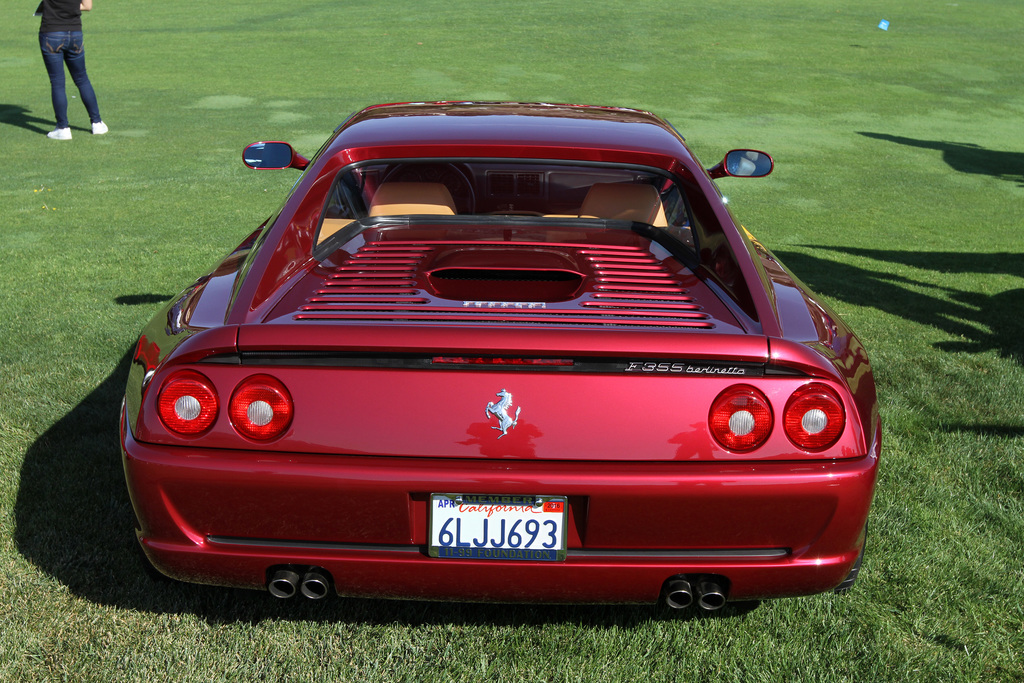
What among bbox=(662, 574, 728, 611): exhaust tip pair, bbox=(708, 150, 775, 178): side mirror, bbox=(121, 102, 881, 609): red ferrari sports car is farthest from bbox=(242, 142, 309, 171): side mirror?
bbox=(662, 574, 728, 611): exhaust tip pair

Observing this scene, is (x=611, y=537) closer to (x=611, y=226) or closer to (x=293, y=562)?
(x=293, y=562)

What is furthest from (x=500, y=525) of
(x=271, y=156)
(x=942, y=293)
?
(x=942, y=293)

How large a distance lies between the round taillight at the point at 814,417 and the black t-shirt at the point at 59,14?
1217cm

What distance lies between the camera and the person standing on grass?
11914mm

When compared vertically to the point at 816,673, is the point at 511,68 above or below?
below

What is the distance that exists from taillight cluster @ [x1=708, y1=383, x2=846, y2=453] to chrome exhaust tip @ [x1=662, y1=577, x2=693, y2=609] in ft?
1.24

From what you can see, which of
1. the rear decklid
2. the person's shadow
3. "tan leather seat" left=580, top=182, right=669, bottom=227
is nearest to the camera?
the rear decklid

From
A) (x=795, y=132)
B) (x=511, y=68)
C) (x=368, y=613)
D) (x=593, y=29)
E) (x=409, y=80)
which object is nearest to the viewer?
(x=368, y=613)

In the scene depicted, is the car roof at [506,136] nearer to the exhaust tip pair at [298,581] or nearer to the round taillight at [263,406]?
the round taillight at [263,406]

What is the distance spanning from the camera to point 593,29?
26.8 meters

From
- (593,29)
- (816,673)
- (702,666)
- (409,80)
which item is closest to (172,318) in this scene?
(702,666)

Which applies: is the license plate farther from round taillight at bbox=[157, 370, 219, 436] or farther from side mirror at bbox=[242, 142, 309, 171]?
side mirror at bbox=[242, 142, 309, 171]

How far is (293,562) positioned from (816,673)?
1.49 m

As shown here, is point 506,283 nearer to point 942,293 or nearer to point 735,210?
point 942,293
